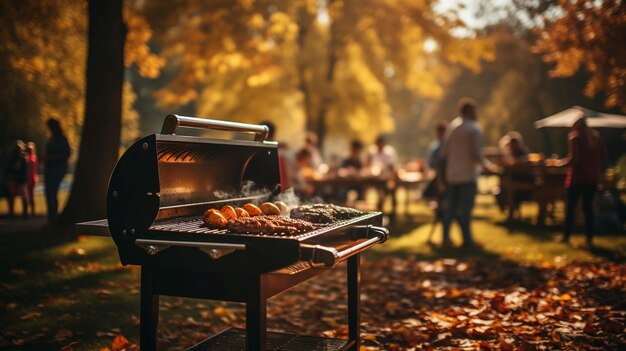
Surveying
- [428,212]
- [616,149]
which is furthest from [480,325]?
[616,149]

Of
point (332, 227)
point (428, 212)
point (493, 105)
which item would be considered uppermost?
point (493, 105)

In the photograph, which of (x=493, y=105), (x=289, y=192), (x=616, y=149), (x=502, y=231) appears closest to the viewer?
(x=289, y=192)

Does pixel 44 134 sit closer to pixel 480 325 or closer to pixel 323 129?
pixel 480 325

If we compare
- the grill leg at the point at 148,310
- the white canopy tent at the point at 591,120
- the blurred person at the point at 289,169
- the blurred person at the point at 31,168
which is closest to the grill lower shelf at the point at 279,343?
the grill leg at the point at 148,310

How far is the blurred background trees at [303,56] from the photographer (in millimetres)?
9742

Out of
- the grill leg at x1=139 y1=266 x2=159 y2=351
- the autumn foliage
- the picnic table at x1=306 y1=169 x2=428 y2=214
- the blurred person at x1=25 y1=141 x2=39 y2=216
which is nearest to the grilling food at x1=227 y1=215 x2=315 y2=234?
the grill leg at x1=139 y1=266 x2=159 y2=351

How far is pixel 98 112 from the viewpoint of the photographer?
32.7ft

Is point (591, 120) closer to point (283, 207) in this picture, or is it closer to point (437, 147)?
point (437, 147)

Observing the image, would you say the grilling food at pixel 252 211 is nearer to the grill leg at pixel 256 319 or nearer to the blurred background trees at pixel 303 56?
the grill leg at pixel 256 319

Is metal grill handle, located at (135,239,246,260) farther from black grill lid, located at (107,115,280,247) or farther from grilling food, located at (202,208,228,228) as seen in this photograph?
grilling food, located at (202,208,228,228)

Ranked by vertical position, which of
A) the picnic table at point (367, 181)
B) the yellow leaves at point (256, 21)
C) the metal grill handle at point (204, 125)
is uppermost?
the yellow leaves at point (256, 21)

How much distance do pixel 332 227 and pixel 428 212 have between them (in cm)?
1461

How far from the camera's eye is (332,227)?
386cm

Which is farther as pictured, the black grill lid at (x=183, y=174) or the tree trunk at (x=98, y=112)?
the tree trunk at (x=98, y=112)
